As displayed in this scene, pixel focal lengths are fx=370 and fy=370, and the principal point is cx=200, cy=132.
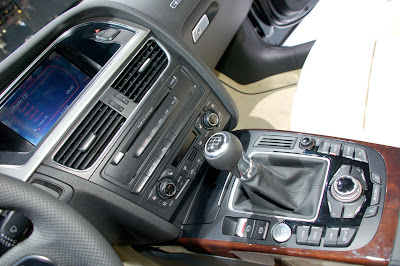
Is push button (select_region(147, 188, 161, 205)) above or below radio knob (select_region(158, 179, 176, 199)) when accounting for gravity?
below

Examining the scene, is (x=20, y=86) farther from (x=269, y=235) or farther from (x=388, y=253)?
(x=388, y=253)

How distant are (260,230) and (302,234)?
0.36 feet

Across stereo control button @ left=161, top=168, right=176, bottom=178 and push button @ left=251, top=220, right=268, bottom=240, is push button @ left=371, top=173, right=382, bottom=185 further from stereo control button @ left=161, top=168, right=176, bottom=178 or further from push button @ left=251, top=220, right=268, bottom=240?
stereo control button @ left=161, top=168, right=176, bottom=178

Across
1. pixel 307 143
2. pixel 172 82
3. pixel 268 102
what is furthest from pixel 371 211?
pixel 268 102

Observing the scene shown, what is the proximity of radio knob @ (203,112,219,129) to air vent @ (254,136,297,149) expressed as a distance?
0.15 m

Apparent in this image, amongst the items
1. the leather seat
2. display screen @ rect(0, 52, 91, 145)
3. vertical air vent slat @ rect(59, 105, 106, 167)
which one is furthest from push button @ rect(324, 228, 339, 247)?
display screen @ rect(0, 52, 91, 145)

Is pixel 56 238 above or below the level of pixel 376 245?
below

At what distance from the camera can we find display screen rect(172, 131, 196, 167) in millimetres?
1136

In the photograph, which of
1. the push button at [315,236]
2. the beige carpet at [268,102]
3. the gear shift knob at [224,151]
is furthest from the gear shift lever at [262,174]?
the beige carpet at [268,102]

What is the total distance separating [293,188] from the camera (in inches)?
42.3

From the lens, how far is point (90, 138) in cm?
95

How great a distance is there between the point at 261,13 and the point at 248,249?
1410 millimetres

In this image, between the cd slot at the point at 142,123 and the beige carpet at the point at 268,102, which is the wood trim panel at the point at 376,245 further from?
the beige carpet at the point at 268,102

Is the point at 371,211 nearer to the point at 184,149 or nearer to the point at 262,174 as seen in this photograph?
the point at 262,174
